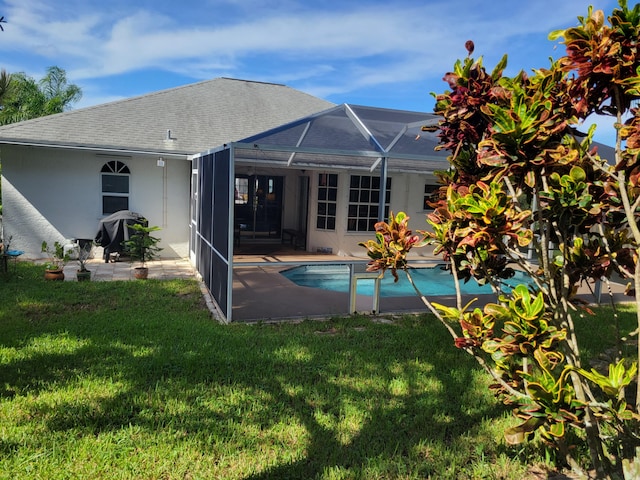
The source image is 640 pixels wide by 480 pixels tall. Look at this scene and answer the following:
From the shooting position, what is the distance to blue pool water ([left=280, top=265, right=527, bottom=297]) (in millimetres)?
10758

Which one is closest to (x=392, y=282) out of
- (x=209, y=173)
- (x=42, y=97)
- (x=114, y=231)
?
(x=209, y=173)

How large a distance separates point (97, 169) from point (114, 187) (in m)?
0.62

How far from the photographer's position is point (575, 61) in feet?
8.17

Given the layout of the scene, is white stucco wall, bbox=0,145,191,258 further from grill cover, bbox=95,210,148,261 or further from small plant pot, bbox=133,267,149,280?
small plant pot, bbox=133,267,149,280

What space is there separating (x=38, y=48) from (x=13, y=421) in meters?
37.2

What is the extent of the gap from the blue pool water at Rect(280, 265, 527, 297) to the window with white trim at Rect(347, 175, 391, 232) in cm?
166

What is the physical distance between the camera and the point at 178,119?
14109 mm

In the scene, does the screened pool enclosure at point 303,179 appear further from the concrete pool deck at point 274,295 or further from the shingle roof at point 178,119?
the shingle roof at point 178,119

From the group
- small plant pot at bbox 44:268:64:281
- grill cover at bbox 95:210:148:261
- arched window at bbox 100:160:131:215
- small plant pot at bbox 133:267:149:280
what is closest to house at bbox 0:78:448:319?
arched window at bbox 100:160:131:215

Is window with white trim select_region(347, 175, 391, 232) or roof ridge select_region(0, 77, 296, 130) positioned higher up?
roof ridge select_region(0, 77, 296, 130)

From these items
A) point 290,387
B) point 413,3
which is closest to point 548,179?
point 290,387

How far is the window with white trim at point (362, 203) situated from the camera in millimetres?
13828

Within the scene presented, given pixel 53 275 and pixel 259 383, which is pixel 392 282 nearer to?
pixel 259 383

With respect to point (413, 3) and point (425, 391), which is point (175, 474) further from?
point (413, 3)
